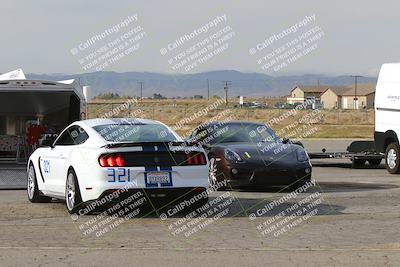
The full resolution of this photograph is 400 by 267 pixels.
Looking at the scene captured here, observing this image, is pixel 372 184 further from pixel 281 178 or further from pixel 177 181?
pixel 177 181

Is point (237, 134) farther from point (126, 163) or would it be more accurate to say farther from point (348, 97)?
point (348, 97)

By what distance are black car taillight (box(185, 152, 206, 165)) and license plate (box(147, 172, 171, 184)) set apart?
361mm

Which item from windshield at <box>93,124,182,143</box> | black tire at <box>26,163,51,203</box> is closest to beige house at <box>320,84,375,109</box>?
black tire at <box>26,163,51,203</box>

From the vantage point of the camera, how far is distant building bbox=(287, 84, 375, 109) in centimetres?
15338

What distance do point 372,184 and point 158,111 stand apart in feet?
224

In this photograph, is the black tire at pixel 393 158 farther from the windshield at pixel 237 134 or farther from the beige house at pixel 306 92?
the beige house at pixel 306 92

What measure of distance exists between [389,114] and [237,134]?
501cm

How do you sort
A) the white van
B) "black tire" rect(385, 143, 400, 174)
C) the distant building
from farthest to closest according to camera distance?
the distant building
"black tire" rect(385, 143, 400, 174)
the white van

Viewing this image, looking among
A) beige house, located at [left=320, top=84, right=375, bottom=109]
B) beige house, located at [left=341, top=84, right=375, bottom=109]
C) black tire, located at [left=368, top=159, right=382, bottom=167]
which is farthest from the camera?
beige house, located at [left=320, top=84, right=375, bottom=109]

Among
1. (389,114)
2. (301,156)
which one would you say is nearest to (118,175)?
(301,156)

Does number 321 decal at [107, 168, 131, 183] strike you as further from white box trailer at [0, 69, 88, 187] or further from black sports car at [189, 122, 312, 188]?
white box trailer at [0, 69, 88, 187]

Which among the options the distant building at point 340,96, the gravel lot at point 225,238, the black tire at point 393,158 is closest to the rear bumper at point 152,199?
the gravel lot at point 225,238

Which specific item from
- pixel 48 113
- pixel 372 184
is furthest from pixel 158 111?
pixel 372 184

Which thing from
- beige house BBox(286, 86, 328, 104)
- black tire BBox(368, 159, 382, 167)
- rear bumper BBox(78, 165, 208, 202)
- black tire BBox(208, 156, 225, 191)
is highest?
rear bumper BBox(78, 165, 208, 202)
